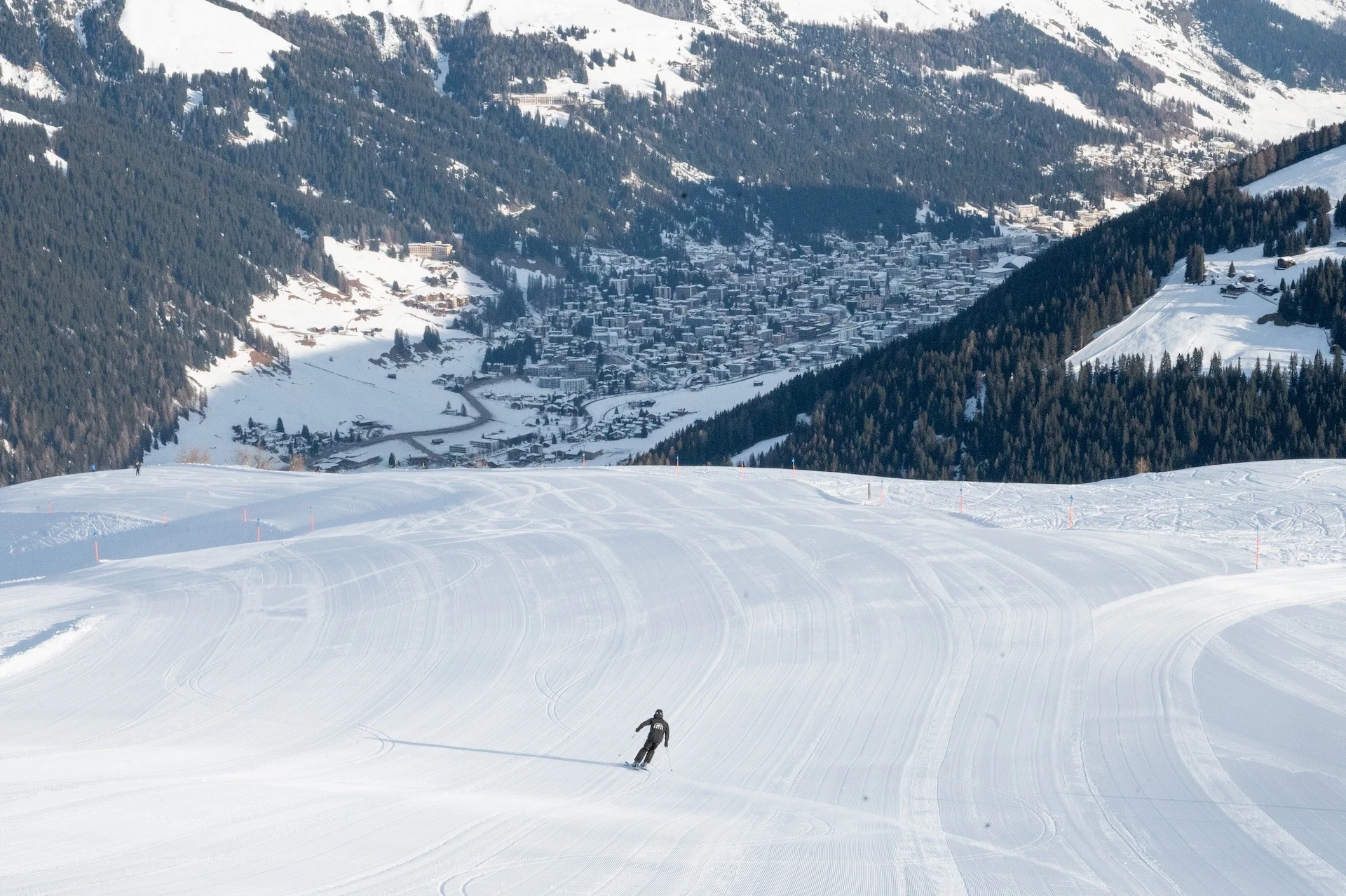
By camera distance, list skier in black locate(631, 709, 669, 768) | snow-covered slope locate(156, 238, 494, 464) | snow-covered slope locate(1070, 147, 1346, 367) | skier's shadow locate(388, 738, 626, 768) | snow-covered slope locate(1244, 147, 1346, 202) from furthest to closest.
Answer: snow-covered slope locate(156, 238, 494, 464) → snow-covered slope locate(1244, 147, 1346, 202) → snow-covered slope locate(1070, 147, 1346, 367) → skier's shadow locate(388, 738, 626, 768) → skier in black locate(631, 709, 669, 768)

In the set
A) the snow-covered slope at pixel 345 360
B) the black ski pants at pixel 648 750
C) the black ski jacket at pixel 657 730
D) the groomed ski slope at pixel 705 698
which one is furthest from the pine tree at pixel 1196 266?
the snow-covered slope at pixel 345 360

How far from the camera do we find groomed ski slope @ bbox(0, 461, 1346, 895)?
16.1 meters

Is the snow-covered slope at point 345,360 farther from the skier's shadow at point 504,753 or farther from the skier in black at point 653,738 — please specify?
the skier in black at point 653,738

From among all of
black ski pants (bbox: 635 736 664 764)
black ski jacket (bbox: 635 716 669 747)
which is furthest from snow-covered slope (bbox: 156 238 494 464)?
black ski jacket (bbox: 635 716 669 747)

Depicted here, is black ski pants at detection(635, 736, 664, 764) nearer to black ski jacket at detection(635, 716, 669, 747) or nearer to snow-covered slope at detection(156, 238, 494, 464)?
black ski jacket at detection(635, 716, 669, 747)

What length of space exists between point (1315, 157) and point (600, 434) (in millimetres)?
57871

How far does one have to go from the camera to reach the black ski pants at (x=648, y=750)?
1967 centimetres

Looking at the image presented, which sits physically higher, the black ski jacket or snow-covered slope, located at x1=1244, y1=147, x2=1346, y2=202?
snow-covered slope, located at x1=1244, y1=147, x2=1346, y2=202

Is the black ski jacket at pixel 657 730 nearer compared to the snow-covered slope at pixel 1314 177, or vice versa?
the black ski jacket at pixel 657 730

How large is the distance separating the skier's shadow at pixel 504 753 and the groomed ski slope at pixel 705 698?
0.35 feet

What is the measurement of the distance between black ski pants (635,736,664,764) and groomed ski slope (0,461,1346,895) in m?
0.30

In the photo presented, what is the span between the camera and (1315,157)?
3866 inches

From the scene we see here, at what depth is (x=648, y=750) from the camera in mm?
19828

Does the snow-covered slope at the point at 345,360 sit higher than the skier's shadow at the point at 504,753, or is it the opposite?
the snow-covered slope at the point at 345,360
